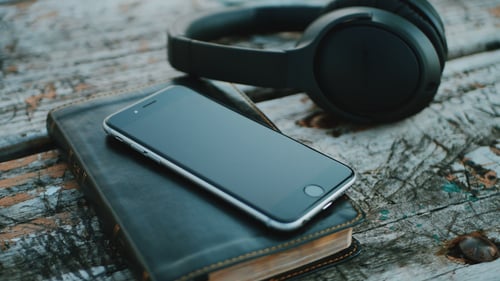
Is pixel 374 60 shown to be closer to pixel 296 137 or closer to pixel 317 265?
pixel 296 137

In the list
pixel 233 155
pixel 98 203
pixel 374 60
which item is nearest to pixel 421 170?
pixel 374 60

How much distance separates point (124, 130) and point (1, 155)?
24 cm

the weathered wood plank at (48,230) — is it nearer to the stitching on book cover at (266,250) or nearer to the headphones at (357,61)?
the stitching on book cover at (266,250)

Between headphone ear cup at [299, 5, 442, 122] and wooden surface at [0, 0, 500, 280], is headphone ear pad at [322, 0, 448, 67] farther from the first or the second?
wooden surface at [0, 0, 500, 280]

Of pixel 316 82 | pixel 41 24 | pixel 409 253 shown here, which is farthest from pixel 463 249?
pixel 41 24

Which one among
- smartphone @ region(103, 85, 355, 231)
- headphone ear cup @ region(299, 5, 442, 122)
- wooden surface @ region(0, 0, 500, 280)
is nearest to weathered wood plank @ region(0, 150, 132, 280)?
wooden surface @ region(0, 0, 500, 280)

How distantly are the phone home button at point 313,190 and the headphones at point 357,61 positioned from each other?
256 millimetres

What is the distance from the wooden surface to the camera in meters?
0.68

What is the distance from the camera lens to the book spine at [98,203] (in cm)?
62

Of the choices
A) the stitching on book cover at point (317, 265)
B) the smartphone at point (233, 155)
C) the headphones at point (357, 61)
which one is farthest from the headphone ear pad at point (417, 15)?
the stitching on book cover at point (317, 265)

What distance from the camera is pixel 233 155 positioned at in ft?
2.43

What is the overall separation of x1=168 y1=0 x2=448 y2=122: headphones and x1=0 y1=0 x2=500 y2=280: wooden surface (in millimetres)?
55

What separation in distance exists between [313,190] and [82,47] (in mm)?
714

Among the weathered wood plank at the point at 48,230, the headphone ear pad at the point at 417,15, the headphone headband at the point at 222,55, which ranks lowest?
the weathered wood plank at the point at 48,230
